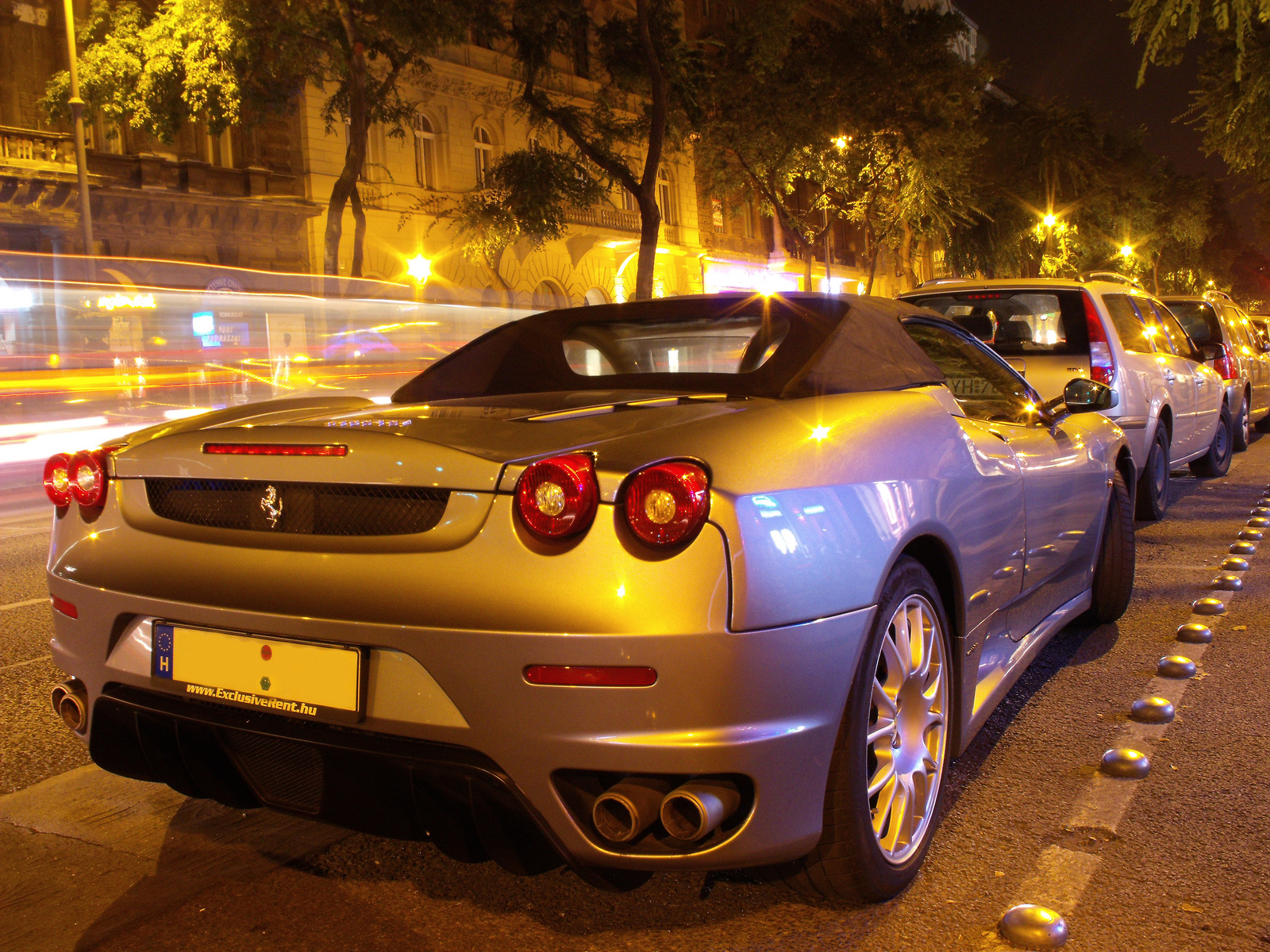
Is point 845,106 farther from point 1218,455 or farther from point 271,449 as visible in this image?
point 271,449

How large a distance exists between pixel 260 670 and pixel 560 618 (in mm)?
673

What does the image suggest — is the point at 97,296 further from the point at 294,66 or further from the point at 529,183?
the point at 529,183

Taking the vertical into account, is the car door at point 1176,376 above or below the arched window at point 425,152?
below

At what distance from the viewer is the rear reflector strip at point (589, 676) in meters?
1.98

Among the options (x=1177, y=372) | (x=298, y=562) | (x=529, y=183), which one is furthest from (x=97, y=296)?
(x=529, y=183)

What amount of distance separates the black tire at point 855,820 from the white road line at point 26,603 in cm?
504

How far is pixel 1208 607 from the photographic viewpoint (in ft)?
17.3

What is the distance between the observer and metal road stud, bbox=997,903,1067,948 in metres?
2.26

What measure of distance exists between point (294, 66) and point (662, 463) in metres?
19.2

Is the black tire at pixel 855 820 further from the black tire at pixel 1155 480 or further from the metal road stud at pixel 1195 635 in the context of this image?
the black tire at pixel 1155 480

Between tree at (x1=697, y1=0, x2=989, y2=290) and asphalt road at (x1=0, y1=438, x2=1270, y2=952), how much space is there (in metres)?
23.4

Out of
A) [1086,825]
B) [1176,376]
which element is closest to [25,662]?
[1086,825]

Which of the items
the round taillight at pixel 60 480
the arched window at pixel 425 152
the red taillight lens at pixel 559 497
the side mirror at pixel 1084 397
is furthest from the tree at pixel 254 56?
the red taillight lens at pixel 559 497

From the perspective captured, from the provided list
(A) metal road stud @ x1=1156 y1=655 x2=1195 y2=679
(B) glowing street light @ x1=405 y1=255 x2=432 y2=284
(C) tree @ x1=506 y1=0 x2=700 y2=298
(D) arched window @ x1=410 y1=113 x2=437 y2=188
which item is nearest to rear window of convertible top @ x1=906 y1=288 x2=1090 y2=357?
(A) metal road stud @ x1=1156 y1=655 x2=1195 y2=679
